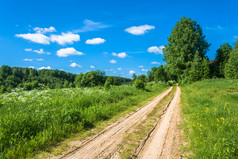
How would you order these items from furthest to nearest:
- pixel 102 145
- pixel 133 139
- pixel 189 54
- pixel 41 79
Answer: pixel 41 79
pixel 189 54
pixel 133 139
pixel 102 145

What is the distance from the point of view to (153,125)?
5930mm

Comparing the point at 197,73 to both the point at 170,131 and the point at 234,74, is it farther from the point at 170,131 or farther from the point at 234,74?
the point at 170,131

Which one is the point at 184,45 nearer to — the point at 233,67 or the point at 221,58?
the point at 233,67

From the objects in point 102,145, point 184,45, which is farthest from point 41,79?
point 102,145

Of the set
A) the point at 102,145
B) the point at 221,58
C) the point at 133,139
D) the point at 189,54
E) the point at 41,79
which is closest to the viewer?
the point at 102,145

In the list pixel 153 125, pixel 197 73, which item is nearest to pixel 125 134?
pixel 153 125

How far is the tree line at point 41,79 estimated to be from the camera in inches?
870

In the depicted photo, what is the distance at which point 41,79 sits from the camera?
11294 centimetres

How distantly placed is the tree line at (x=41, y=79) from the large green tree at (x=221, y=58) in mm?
44066

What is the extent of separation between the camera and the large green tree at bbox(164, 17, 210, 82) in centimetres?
3025

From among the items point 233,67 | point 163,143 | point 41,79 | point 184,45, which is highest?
point 184,45

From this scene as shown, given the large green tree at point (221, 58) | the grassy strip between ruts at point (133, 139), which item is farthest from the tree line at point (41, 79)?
the large green tree at point (221, 58)

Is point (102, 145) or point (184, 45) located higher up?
point (184, 45)

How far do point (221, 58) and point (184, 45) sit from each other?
18.3m
